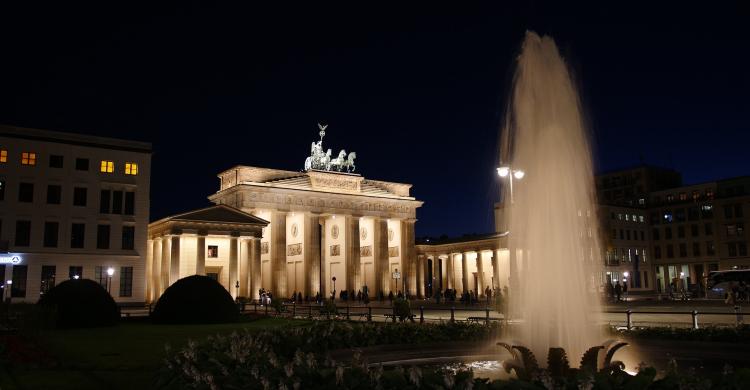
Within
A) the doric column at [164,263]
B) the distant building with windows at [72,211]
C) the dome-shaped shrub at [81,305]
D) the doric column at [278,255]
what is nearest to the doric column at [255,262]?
the doric column at [278,255]

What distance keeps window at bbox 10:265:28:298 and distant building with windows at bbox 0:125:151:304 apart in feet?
0.27

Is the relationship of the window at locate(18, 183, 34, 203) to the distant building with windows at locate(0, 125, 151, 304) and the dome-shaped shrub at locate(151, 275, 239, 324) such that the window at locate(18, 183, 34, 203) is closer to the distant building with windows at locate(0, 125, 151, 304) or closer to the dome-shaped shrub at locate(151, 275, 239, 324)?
the distant building with windows at locate(0, 125, 151, 304)

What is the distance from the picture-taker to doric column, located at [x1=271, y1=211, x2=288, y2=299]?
82562mm

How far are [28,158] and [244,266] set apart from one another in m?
26.6

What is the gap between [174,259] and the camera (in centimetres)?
7144

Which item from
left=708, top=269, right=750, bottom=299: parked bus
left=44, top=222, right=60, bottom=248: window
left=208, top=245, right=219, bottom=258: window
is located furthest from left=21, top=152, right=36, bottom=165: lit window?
left=708, top=269, right=750, bottom=299: parked bus

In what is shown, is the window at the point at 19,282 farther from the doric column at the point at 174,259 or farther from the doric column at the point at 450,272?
the doric column at the point at 450,272

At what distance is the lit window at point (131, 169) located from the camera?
66.4m

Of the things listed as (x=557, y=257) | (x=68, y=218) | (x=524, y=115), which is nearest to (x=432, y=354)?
(x=557, y=257)

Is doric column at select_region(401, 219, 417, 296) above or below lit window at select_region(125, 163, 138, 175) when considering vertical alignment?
below

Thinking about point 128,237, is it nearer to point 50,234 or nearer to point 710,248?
point 50,234

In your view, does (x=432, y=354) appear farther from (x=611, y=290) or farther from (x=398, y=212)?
(x=398, y=212)

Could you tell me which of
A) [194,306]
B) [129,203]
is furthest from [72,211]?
[194,306]

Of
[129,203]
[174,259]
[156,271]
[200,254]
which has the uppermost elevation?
[129,203]
